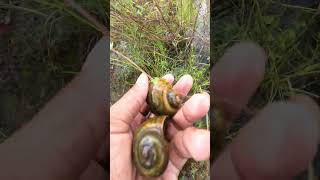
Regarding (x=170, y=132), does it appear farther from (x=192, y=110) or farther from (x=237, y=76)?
(x=237, y=76)

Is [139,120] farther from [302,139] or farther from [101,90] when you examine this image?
[302,139]

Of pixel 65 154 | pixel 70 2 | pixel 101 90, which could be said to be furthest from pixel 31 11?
pixel 65 154

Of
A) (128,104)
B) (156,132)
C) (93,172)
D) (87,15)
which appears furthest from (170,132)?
(87,15)

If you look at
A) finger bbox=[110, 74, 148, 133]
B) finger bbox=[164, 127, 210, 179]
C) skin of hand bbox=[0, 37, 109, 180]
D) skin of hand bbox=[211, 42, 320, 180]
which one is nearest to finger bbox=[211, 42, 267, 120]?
skin of hand bbox=[211, 42, 320, 180]

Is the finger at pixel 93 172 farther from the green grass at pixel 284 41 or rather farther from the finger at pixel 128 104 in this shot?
the green grass at pixel 284 41

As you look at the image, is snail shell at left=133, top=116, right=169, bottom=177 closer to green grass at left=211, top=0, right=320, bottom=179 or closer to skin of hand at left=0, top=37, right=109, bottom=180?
skin of hand at left=0, top=37, right=109, bottom=180

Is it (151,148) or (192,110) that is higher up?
(192,110)
